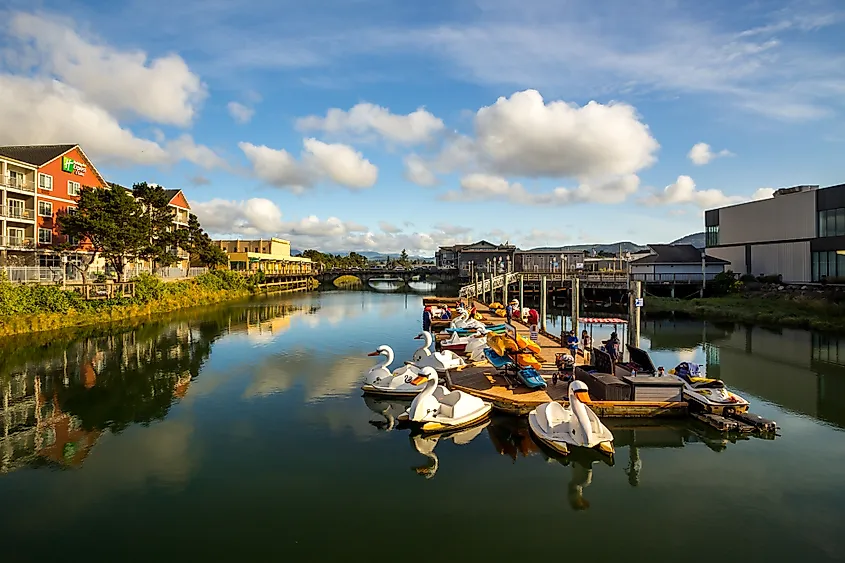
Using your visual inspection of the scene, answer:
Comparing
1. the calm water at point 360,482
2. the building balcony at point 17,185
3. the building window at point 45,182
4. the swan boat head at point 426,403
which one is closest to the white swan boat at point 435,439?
the calm water at point 360,482

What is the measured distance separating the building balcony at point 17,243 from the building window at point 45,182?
419cm

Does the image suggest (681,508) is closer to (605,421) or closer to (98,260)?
(605,421)

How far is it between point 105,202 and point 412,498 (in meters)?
38.5

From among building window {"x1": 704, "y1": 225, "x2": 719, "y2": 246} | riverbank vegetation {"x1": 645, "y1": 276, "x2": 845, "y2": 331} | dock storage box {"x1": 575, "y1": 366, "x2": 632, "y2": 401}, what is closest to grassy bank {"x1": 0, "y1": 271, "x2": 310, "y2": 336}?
dock storage box {"x1": 575, "y1": 366, "x2": 632, "y2": 401}

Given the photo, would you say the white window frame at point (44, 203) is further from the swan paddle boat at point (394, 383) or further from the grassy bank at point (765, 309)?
the grassy bank at point (765, 309)

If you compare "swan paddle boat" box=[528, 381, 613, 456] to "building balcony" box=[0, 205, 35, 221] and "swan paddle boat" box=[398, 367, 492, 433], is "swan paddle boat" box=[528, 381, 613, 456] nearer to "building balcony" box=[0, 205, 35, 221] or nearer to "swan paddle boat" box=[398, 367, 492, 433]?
"swan paddle boat" box=[398, 367, 492, 433]

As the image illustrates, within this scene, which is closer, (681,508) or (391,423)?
(681,508)

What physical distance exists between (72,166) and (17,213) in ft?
21.1

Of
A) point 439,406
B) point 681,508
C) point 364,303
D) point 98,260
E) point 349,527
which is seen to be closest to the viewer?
point 349,527

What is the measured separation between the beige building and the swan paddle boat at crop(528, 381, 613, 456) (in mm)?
72171

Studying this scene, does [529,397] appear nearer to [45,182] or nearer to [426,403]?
[426,403]

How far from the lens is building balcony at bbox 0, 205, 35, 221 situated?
117ft

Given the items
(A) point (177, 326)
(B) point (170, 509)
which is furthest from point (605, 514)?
(A) point (177, 326)

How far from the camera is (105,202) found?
125 feet
